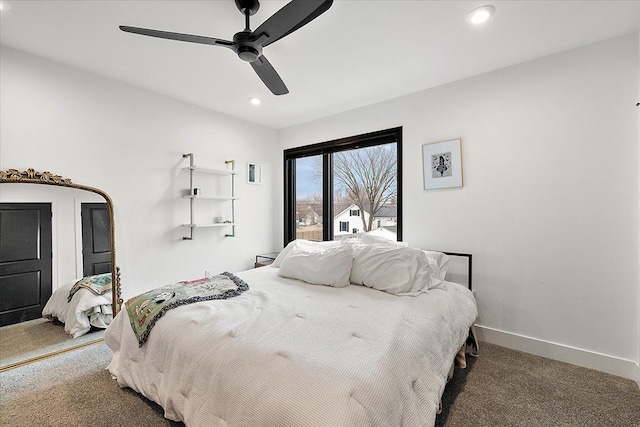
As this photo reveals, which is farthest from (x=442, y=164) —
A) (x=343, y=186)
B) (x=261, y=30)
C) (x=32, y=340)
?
(x=32, y=340)

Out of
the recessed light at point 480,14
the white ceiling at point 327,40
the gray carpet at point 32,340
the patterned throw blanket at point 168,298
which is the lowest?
the gray carpet at point 32,340

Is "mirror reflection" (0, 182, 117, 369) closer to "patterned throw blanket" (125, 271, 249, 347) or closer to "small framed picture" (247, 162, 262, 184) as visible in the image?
"patterned throw blanket" (125, 271, 249, 347)

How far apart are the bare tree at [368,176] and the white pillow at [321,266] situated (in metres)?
1.10

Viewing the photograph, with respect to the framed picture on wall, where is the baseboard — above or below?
below

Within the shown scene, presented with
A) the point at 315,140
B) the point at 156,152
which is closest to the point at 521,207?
the point at 315,140

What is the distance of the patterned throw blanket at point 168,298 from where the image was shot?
1760 millimetres

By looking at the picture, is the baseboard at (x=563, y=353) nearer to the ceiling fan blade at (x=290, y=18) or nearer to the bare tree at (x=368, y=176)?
the bare tree at (x=368, y=176)

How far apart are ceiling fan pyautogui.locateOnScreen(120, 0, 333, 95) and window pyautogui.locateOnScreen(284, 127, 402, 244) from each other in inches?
74.2

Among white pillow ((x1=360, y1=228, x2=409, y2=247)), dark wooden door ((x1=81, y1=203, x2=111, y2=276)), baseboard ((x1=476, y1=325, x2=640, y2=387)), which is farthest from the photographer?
white pillow ((x1=360, y1=228, x2=409, y2=247))

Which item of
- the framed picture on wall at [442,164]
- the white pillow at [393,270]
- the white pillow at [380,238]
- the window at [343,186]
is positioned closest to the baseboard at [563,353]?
the white pillow at [393,270]

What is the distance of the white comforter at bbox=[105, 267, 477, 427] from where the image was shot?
1056mm

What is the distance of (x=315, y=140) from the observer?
3979 millimetres

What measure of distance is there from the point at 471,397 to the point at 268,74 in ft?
8.39

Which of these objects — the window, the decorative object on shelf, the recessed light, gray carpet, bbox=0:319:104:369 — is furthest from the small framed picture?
the recessed light
